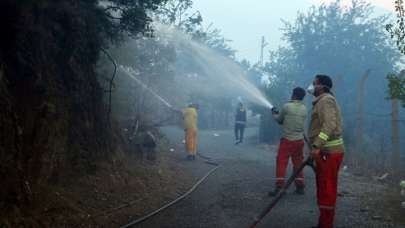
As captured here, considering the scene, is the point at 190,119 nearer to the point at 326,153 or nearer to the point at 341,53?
the point at 326,153

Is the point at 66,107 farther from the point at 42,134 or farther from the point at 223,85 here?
the point at 223,85

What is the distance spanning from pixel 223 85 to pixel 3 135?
1019 inches

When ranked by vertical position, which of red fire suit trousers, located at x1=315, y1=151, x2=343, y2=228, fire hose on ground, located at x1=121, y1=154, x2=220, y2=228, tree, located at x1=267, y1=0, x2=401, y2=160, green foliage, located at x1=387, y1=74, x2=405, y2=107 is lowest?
fire hose on ground, located at x1=121, y1=154, x2=220, y2=228

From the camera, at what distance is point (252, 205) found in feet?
25.3

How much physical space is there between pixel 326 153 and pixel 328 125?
1.30 feet

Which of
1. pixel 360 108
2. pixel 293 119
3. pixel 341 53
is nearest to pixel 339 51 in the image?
pixel 341 53

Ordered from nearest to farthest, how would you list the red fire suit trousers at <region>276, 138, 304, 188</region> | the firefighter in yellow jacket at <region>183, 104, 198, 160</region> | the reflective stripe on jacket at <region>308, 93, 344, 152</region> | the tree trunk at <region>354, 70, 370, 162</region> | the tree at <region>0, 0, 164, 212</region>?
the tree at <region>0, 0, 164, 212</region>, the reflective stripe on jacket at <region>308, 93, 344, 152</region>, the red fire suit trousers at <region>276, 138, 304, 188</region>, the tree trunk at <region>354, 70, 370, 162</region>, the firefighter in yellow jacket at <region>183, 104, 198, 160</region>

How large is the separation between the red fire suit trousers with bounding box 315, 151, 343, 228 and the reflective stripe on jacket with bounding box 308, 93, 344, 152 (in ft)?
0.37

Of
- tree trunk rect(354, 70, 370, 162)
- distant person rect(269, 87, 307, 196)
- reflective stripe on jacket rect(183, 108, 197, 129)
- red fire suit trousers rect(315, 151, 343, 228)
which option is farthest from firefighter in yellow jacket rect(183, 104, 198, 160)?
red fire suit trousers rect(315, 151, 343, 228)

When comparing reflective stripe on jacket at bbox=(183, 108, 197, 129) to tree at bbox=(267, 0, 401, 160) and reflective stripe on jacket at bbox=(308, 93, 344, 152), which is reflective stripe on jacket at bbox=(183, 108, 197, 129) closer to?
reflective stripe on jacket at bbox=(308, 93, 344, 152)

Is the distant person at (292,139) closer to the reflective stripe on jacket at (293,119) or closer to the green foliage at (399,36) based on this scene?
the reflective stripe on jacket at (293,119)

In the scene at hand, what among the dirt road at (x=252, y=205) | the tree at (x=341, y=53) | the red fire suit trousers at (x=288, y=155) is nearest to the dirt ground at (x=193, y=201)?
the dirt road at (x=252, y=205)

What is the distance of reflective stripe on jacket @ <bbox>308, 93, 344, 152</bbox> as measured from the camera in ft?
19.9

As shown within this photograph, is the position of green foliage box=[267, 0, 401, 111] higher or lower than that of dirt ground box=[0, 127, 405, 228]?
higher
